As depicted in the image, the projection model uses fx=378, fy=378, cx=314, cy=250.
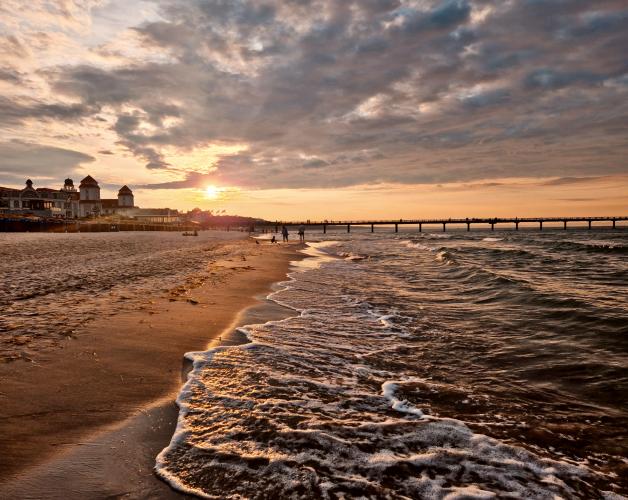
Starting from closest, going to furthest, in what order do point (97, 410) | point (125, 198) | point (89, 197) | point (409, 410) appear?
point (97, 410) < point (409, 410) < point (89, 197) < point (125, 198)

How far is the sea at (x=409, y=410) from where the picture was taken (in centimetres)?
320

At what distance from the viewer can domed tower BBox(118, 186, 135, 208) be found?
148 meters

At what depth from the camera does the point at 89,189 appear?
12925 centimetres

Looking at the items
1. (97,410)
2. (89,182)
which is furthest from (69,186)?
(97,410)

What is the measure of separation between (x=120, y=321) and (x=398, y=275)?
44.7ft

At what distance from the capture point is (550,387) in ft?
17.9

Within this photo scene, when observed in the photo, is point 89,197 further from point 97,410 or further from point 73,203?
point 97,410

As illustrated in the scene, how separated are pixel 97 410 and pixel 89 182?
14863 cm

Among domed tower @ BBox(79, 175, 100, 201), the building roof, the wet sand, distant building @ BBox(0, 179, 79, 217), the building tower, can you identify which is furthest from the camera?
the building roof

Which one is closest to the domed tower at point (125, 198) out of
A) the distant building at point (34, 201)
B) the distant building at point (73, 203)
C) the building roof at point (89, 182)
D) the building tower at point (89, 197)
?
the distant building at point (73, 203)

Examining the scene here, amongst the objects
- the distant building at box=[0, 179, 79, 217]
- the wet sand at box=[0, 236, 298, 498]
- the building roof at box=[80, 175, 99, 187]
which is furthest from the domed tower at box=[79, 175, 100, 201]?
the wet sand at box=[0, 236, 298, 498]

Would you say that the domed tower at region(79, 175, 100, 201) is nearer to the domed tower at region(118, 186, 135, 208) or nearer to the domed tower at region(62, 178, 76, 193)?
the domed tower at region(62, 178, 76, 193)

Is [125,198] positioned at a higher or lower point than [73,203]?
higher

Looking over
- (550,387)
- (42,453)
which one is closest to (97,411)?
(42,453)
